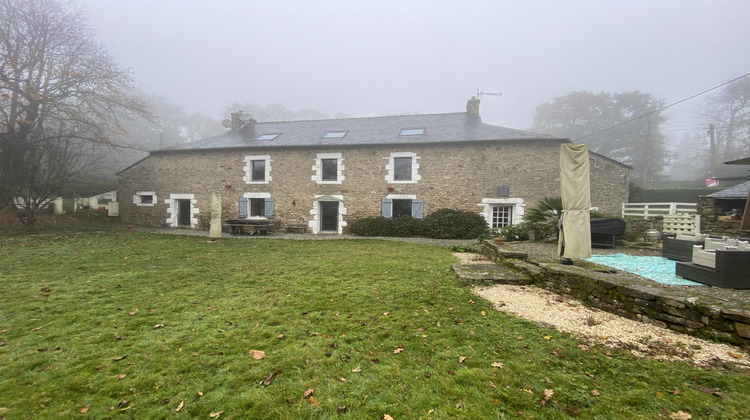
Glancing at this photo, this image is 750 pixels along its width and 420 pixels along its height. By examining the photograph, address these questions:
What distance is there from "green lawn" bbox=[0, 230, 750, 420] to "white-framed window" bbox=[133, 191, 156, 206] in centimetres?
1306

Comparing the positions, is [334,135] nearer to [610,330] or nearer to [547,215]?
[547,215]

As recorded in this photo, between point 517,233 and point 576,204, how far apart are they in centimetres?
534

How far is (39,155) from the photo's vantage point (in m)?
11.1

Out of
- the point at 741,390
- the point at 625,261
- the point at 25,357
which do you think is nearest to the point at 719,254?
the point at 625,261

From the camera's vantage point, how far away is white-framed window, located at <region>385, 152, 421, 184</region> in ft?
43.8

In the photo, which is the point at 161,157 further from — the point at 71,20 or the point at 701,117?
the point at 701,117

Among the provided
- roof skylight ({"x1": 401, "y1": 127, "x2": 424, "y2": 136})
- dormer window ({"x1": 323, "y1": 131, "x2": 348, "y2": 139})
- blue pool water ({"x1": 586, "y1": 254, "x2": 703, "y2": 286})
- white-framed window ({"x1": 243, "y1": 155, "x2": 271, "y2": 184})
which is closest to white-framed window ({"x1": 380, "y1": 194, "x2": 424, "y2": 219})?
roof skylight ({"x1": 401, "y1": 127, "x2": 424, "y2": 136})

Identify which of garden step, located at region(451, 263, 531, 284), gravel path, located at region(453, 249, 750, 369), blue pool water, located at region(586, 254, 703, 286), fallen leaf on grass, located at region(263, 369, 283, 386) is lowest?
fallen leaf on grass, located at region(263, 369, 283, 386)

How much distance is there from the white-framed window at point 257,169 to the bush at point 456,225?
27.6 feet

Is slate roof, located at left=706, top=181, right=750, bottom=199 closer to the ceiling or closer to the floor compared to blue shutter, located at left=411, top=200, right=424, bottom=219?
closer to the ceiling

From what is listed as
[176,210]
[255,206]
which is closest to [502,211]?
[255,206]

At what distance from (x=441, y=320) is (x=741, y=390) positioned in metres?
2.17

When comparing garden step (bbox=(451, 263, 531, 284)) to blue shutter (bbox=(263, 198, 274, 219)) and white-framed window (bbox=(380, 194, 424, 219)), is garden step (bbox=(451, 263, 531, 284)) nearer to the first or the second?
white-framed window (bbox=(380, 194, 424, 219))

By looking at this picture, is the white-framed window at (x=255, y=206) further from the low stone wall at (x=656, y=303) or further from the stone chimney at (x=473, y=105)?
the low stone wall at (x=656, y=303)
